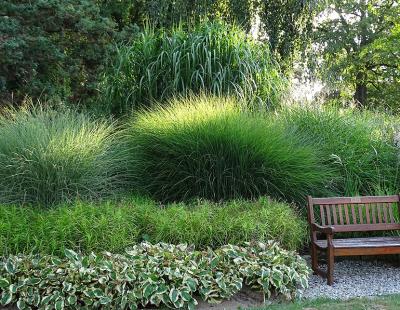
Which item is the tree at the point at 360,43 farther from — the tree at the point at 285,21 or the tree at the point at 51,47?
the tree at the point at 51,47

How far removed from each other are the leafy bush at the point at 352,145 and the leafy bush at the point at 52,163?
2.79 meters

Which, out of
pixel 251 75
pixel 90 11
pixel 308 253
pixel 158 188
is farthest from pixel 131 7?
pixel 308 253

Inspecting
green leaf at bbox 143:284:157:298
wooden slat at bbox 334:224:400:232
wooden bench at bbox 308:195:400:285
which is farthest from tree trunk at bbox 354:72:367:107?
green leaf at bbox 143:284:157:298

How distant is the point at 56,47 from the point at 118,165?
7711 millimetres

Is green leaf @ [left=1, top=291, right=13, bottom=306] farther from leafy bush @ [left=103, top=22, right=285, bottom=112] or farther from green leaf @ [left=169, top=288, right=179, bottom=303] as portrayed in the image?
leafy bush @ [left=103, top=22, right=285, bottom=112]

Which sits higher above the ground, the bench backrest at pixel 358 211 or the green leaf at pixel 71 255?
the green leaf at pixel 71 255

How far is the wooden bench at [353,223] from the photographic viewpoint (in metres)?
5.32

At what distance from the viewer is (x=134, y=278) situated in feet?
14.1

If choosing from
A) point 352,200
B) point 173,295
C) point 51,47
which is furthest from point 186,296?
point 51,47

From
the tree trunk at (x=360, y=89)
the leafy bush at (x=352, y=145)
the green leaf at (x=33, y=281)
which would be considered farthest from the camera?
the tree trunk at (x=360, y=89)

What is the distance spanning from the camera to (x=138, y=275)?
434 centimetres

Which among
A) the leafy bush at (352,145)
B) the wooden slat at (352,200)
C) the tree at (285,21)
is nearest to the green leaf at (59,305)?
the wooden slat at (352,200)

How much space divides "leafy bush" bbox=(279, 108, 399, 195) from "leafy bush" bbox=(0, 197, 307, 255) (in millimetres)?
1653

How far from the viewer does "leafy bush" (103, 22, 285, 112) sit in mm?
8516
